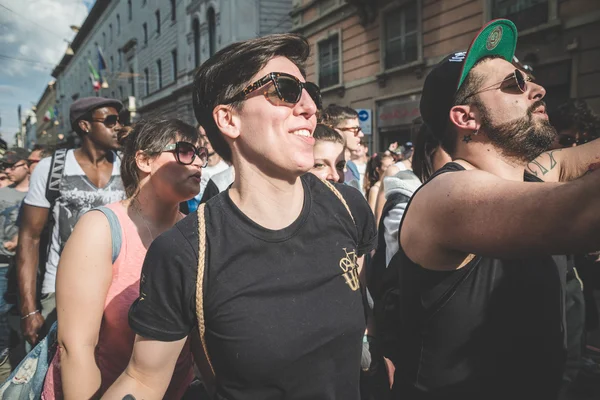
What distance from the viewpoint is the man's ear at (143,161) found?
2.04 m

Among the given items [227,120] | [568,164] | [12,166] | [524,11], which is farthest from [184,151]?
[524,11]

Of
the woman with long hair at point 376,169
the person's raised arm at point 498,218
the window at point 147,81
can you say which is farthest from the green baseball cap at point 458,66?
the window at point 147,81

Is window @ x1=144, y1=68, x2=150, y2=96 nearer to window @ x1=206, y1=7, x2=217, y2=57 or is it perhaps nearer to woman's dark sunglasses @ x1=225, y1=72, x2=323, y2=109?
window @ x1=206, y1=7, x2=217, y2=57

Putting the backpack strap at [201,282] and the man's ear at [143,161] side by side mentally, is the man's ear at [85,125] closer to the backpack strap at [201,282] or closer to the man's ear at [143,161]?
the man's ear at [143,161]

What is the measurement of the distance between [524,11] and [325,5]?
802 centimetres

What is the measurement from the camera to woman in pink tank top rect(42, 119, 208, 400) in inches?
60.2

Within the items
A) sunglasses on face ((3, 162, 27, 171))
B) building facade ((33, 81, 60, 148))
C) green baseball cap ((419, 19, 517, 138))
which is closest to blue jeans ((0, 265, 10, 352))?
sunglasses on face ((3, 162, 27, 171))

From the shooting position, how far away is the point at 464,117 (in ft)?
4.99

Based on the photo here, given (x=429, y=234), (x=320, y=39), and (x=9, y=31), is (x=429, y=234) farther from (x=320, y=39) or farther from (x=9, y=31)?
(x=320, y=39)

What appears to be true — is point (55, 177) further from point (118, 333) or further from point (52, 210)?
point (118, 333)

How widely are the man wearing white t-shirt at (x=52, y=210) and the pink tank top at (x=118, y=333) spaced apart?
121 centimetres

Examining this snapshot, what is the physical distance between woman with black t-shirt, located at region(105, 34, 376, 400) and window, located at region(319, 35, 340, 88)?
47.1ft

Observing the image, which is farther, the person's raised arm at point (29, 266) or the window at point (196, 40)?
the window at point (196, 40)

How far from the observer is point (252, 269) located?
1250 millimetres
